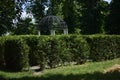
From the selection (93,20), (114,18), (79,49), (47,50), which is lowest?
(79,49)

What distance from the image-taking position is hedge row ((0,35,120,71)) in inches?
763

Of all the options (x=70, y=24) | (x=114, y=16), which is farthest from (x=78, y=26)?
(x=114, y=16)

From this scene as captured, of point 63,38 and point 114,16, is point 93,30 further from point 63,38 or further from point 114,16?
point 63,38

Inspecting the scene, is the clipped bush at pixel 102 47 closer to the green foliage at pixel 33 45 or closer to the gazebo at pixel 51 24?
the green foliage at pixel 33 45

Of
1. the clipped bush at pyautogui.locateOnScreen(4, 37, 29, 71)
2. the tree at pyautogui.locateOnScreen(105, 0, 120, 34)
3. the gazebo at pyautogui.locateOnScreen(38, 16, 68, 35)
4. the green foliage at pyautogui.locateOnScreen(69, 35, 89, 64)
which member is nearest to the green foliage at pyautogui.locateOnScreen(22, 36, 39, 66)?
the clipped bush at pyautogui.locateOnScreen(4, 37, 29, 71)

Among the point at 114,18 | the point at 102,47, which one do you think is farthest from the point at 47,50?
the point at 114,18

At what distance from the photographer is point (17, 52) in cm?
1928

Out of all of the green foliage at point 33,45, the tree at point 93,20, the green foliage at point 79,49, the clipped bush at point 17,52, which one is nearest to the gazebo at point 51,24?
the green foliage at point 79,49

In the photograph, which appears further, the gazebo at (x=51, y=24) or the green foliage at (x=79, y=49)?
the gazebo at (x=51, y=24)

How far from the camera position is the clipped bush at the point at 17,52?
62.7 ft

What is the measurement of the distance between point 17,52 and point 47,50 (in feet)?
5.66

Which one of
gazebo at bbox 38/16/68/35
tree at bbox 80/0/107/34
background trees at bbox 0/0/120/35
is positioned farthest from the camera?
tree at bbox 80/0/107/34

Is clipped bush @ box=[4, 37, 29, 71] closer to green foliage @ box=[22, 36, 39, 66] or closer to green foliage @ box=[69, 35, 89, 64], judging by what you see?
green foliage @ box=[22, 36, 39, 66]

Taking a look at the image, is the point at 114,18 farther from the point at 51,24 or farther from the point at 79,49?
the point at 79,49
